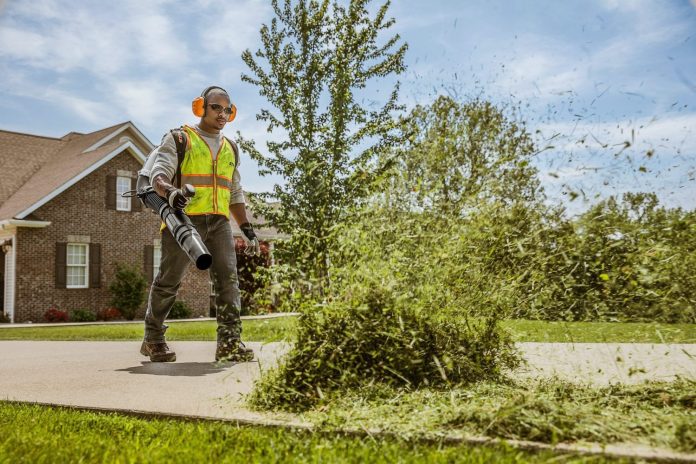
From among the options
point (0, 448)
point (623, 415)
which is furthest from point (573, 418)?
point (0, 448)

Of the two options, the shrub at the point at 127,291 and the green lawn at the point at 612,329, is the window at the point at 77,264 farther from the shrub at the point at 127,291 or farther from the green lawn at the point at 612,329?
the green lawn at the point at 612,329

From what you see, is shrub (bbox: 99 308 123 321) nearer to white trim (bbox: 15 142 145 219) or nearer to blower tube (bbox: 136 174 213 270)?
white trim (bbox: 15 142 145 219)

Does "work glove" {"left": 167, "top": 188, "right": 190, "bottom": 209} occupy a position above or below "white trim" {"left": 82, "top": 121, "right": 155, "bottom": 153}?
below

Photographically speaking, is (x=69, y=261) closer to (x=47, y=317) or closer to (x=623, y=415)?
(x=47, y=317)

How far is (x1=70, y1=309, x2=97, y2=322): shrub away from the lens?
21984 millimetres

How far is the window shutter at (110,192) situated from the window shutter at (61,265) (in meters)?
2.27

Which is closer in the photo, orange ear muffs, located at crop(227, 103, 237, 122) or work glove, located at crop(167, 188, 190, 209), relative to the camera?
work glove, located at crop(167, 188, 190, 209)

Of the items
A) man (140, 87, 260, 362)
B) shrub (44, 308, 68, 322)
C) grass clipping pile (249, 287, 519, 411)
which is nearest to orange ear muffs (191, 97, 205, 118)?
man (140, 87, 260, 362)

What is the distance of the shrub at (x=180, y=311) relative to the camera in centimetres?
2408

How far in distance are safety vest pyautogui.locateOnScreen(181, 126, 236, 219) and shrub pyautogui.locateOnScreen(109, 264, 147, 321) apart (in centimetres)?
1839

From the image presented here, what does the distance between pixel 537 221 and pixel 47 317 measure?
68.2ft

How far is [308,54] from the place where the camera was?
1464cm

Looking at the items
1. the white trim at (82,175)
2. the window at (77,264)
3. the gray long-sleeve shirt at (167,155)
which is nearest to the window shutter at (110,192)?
the white trim at (82,175)

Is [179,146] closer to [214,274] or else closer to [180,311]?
[214,274]
